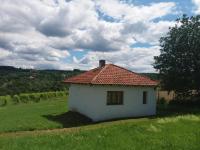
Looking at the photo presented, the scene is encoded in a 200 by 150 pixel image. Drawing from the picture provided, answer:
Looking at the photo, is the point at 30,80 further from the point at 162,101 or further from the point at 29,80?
the point at 162,101

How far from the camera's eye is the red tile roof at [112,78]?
1144 inches

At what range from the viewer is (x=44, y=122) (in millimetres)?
25469

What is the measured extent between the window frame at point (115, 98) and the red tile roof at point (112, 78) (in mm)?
969

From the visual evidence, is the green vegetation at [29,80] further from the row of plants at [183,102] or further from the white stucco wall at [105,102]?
the white stucco wall at [105,102]

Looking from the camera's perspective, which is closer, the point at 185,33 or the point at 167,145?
the point at 167,145

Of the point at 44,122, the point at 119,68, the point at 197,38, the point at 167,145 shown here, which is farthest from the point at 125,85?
the point at 167,145

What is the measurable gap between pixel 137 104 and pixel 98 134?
13344mm

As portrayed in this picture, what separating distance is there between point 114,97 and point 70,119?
4.19 metres

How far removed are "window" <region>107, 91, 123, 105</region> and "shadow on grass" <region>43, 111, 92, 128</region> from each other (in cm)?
237

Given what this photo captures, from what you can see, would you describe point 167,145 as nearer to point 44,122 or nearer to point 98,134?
point 98,134

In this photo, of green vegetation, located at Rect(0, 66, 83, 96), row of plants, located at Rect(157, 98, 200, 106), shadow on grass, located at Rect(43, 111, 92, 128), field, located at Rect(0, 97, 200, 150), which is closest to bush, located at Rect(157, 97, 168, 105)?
row of plants, located at Rect(157, 98, 200, 106)

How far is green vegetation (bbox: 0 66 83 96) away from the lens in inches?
2657

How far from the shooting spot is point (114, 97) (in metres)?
29.5

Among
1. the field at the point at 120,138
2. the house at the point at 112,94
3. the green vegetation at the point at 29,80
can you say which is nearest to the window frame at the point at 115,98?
the house at the point at 112,94
